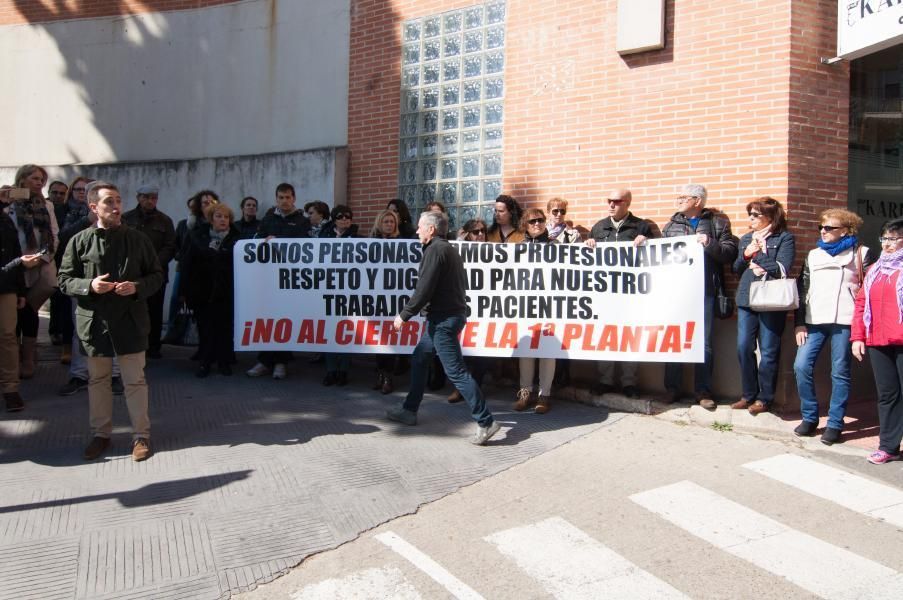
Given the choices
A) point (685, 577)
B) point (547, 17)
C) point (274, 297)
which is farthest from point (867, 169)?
point (274, 297)

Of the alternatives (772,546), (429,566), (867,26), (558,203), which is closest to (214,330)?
(558,203)

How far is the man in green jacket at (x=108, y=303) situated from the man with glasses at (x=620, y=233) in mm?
3773

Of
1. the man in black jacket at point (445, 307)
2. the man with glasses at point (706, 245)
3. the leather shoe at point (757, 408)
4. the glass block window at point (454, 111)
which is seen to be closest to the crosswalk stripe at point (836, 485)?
the leather shoe at point (757, 408)

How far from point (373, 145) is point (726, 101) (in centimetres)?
440

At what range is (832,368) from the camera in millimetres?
6074

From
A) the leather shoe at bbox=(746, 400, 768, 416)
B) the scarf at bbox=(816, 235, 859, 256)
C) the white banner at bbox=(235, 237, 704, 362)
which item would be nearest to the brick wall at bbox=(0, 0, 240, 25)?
the white banner at bbox=(235, 237, 704, 362)

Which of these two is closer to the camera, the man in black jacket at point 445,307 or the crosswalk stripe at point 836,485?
the crosswalk stripe at point 836,485

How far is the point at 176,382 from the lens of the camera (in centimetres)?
776

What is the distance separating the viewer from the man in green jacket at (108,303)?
212 inches

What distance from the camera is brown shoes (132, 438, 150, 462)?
544 centimetres

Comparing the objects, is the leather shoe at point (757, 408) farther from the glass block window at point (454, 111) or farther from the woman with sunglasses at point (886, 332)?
the glass block window at point (454, 111)

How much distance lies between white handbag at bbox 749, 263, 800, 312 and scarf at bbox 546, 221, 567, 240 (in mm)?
1837

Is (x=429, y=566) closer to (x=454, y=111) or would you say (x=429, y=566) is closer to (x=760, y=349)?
(x=760, y=349)

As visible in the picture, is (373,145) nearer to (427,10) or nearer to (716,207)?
(427,10)
